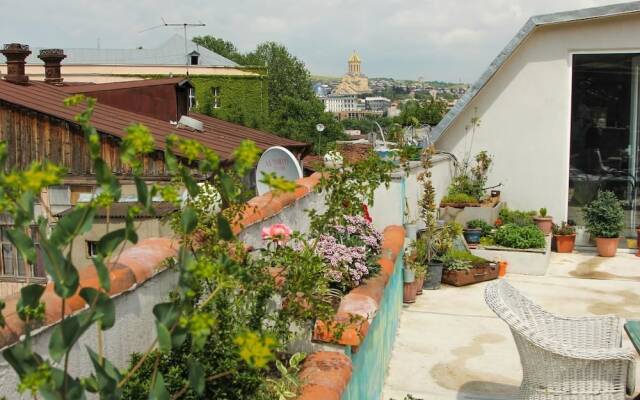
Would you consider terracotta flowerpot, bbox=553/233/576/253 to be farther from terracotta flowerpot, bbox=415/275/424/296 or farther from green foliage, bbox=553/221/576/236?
terracotta flowerpot, bbox=415/275/424/296

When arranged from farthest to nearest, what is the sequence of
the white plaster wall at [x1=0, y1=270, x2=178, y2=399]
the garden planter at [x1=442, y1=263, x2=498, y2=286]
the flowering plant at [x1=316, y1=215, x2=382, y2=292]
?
the garden planter at [x1=442, y1=263, x2=498, y2=286], the flowering plant at [x1=316, y1=215, x2=382, y2=292], the white plaster wall at [x1=0, y1=270, x2=178, y2=399]

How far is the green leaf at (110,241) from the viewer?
1.78 metres

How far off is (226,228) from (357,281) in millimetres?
3122

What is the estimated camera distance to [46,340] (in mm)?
2217

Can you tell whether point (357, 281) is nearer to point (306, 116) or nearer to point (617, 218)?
point (617, 218)

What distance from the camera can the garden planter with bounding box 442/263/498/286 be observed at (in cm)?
889

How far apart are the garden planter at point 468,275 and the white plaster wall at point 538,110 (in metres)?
2.87

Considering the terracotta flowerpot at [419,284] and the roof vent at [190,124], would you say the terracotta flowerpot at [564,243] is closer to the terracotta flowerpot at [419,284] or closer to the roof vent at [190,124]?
the terracotta flowerpot at [419,284]

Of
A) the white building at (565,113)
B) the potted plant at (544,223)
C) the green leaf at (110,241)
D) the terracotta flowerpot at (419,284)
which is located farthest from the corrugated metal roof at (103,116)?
the green leaf at (110,241)

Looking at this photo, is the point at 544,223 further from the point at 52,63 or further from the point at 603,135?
the point at 52,63

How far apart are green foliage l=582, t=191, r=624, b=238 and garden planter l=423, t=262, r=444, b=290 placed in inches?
128

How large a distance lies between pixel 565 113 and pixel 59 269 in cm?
1073

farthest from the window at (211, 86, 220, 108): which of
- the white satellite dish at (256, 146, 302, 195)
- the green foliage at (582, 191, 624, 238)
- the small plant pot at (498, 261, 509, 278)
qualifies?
the white satellite dish at (256, 146, 302, 195)

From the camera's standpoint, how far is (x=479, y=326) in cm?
729
